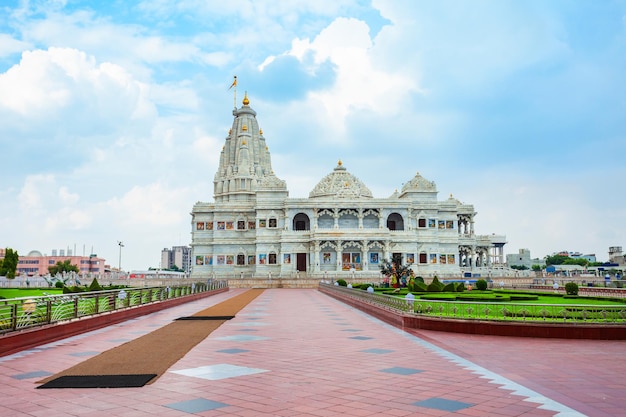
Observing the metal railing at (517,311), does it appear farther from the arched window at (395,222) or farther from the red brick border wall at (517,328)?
the arched window at (395,222)

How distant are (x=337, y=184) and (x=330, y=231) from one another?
13003 mm

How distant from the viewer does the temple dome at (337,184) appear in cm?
7844

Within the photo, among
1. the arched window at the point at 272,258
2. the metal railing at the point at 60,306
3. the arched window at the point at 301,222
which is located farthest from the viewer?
the arched window at the point at 301,222

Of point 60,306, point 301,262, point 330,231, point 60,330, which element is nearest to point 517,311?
point 60,330

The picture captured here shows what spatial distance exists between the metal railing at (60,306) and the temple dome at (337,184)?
54913 mm

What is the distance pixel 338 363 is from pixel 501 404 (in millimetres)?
3901

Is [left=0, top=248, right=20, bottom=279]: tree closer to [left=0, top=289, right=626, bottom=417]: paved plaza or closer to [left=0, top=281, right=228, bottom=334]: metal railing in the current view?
[left=0, top=281, right=228, bottom=334]: metal railing

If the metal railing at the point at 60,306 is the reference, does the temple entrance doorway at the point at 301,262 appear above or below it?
above

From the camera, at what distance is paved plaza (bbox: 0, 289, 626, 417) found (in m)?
7.24

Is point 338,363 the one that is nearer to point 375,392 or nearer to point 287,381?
point 287,381

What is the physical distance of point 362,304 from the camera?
2536 centimetres

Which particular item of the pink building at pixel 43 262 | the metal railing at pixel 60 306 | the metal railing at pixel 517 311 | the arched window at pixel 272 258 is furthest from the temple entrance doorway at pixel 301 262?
the pink building at pixel 43 262

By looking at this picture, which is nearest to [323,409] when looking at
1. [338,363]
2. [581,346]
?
[338,363]

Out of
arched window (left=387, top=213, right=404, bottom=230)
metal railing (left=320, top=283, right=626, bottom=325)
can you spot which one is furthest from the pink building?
metal railing (left=320, top=283, right=626, bottom=325)
